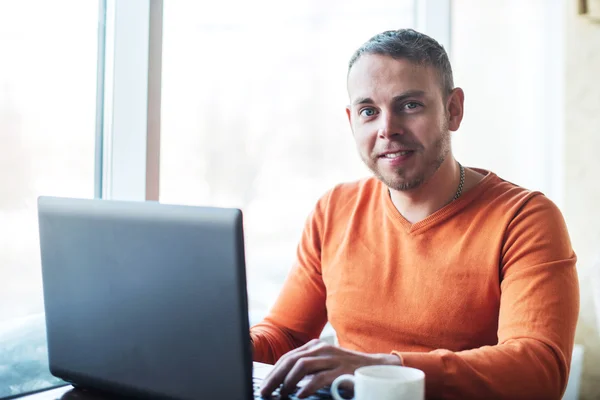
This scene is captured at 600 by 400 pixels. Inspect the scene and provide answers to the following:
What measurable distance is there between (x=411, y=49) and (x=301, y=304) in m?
0.64

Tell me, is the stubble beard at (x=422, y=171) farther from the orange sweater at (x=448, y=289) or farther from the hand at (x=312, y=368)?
the hand at (x=312, y=368)

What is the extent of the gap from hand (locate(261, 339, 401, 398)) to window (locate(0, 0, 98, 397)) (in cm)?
85

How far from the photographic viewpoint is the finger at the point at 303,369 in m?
0.96

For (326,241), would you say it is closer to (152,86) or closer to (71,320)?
(152,86)

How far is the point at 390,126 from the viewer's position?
146 centimetres

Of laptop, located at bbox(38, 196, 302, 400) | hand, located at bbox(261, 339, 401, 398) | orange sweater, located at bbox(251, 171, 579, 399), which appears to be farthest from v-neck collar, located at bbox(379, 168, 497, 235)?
laptop, located at bbox(38, 196, 302, 400)

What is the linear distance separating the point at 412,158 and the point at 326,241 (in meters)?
0.30

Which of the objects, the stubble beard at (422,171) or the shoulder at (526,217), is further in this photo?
the stubble beard at (422,171)

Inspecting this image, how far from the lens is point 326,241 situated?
1602mm

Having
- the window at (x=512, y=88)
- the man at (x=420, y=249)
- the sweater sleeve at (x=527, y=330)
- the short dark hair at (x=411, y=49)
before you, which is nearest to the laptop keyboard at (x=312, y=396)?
the sweater sleeve at (x=527, y=330)

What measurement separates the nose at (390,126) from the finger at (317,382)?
0.65 meters

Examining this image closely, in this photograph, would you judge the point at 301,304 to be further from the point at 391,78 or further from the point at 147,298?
the point at 147,298

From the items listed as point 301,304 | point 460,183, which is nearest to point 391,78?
point 460,183

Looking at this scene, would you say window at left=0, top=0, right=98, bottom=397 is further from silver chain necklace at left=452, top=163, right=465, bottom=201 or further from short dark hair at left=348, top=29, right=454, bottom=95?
silver chain necklace at left=452, top=163, right=465, bottom=201
